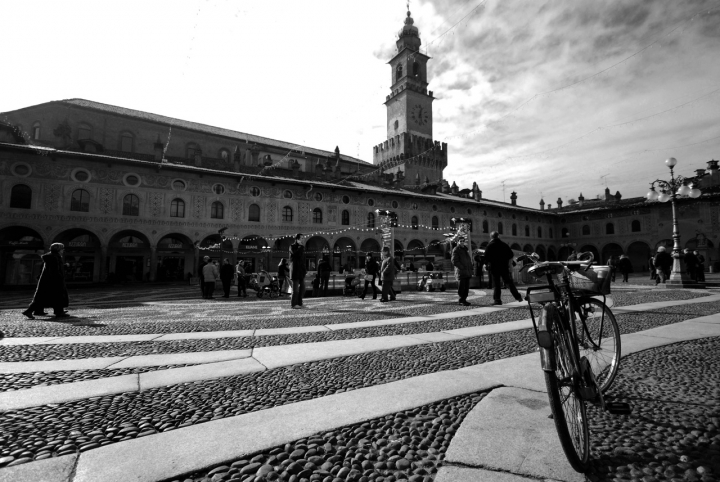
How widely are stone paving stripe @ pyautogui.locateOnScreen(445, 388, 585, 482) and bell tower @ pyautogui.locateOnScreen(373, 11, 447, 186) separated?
47.4 meters

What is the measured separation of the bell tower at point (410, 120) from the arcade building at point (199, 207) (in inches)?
274

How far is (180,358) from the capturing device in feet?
12.9

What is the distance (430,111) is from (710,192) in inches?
1373

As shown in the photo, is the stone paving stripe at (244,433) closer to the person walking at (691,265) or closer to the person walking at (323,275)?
the person walking at (323,275)

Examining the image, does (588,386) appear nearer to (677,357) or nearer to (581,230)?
(677,357)

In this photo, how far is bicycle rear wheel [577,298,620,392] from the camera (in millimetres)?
2590

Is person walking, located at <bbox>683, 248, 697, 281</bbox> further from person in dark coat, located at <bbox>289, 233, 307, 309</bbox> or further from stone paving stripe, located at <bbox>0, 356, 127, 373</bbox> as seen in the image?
stone paving stripe, located at <bbox>0, 356, 127, 373</bbox>

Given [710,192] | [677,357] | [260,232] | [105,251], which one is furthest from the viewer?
[710,192]

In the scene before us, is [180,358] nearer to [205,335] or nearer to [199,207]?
[205,335]

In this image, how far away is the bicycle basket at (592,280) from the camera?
2418mm

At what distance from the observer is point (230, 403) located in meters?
2.60

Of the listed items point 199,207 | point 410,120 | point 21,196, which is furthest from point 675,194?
point 410,120

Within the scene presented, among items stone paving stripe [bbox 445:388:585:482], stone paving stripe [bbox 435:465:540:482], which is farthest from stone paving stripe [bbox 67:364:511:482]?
stone paving stripe [bbox 435:465:540:482]

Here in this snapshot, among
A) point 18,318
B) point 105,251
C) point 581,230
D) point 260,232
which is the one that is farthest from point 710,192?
point 105,251
